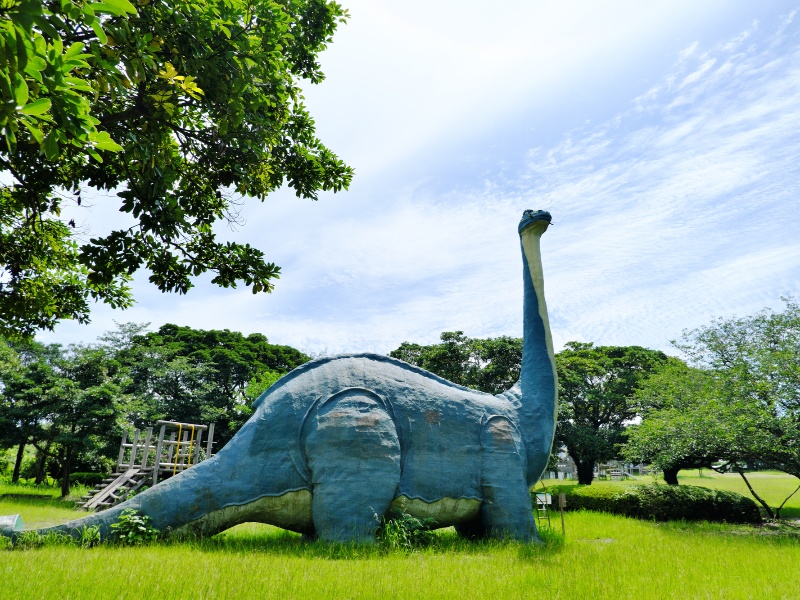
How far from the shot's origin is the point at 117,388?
1906 centimetres

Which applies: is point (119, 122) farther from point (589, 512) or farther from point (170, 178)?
point (589, 512)

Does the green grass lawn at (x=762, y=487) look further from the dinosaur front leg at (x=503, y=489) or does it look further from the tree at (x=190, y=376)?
the tree at (x=190, y=376)

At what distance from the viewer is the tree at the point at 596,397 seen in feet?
82.0

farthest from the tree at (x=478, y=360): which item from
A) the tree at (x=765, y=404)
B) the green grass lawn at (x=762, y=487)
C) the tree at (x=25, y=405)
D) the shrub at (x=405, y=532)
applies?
the shrub at (x=405, y=532)

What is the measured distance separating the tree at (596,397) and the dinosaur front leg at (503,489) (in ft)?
60.4

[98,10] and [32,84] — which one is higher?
[98,10]

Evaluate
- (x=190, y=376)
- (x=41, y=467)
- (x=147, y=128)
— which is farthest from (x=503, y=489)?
(x=41, y=467)

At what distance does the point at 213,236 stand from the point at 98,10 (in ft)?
16.1

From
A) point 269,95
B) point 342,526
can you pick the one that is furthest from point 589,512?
point 269,95

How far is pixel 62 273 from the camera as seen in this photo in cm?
955

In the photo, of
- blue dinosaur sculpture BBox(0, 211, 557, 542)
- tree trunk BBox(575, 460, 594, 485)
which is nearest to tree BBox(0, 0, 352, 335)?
blue dinosaur sculpture BBox(0, 211, 557, 542)

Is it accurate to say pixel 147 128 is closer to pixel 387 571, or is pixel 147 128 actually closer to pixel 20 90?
pixel 20 90

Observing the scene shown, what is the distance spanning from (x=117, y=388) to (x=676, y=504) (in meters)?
18.1

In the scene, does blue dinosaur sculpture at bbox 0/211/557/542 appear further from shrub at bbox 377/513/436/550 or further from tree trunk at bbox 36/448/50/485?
tree trunk at bbox 36/448/50/485
